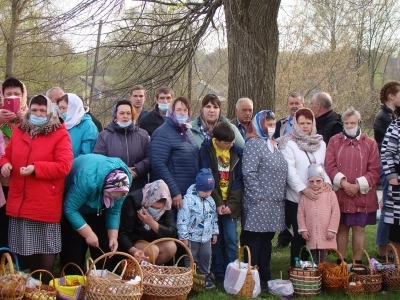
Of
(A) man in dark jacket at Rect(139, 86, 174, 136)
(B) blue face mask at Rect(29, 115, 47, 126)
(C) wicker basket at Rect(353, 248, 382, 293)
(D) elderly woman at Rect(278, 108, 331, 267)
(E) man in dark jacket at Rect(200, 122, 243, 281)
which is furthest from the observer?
(A) man in dark jacket at Rect(139, 86, 174, 136)

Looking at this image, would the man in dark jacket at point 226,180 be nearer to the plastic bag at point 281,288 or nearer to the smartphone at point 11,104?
the plastic bag at point 281,288

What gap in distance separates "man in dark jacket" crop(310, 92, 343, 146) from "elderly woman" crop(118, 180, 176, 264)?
2.36 metres

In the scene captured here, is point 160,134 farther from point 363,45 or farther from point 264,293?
point 363,45

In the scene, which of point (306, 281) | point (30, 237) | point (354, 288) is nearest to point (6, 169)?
point (30, 237)

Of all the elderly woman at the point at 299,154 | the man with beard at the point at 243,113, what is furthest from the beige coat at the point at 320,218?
the man with beard at the point at 243,113

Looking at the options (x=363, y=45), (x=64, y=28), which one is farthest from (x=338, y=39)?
(x=64, y=28)

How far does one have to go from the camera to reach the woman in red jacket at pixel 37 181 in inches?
184

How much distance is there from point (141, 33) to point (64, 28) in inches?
64.7

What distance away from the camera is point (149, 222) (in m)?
5.27

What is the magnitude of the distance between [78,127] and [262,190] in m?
2.01

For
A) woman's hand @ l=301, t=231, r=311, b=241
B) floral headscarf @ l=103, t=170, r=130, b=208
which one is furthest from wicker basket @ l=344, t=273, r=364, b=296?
floral headscarf @ l=103, t=170, r=130, b=208

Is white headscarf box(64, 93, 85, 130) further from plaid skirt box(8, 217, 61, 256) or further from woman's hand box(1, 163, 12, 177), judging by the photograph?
plaid skirt box(8, 217, 61, 256)

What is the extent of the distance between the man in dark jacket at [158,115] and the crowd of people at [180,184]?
0.69m

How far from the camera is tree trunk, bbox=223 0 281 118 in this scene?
8.27 meters
